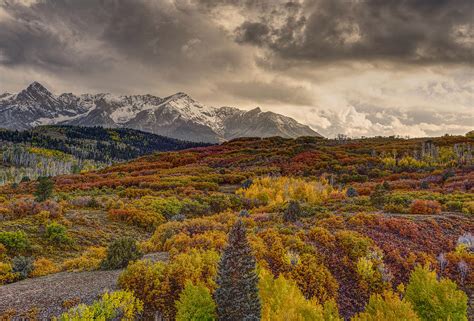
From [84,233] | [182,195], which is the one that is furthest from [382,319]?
[182,195]

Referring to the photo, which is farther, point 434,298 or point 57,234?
point 57,234

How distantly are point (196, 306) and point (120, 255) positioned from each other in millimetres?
5063

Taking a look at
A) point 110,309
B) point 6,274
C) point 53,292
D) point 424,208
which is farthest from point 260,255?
point 424,208

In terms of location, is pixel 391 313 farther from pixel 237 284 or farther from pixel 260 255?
pixel 260 255

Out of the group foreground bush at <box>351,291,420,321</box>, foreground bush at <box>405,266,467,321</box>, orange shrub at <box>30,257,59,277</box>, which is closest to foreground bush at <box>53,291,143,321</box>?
orange shrub at <box>30,257,59,277</box>

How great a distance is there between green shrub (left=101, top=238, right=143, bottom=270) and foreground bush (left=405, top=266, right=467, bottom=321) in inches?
384

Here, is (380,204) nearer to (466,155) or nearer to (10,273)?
(10,273)

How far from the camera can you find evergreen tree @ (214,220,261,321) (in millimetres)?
8961

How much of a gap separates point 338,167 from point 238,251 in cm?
4659

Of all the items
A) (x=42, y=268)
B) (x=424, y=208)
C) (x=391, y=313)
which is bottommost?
(x=42, y=268)

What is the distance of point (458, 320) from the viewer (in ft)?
32.8

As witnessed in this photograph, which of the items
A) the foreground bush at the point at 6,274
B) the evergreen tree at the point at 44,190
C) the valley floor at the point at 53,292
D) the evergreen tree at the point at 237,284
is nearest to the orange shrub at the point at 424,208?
the evergreen tree at the point at 237,284

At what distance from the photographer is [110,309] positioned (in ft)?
29.0

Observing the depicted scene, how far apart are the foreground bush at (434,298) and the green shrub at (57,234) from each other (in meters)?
16.2
